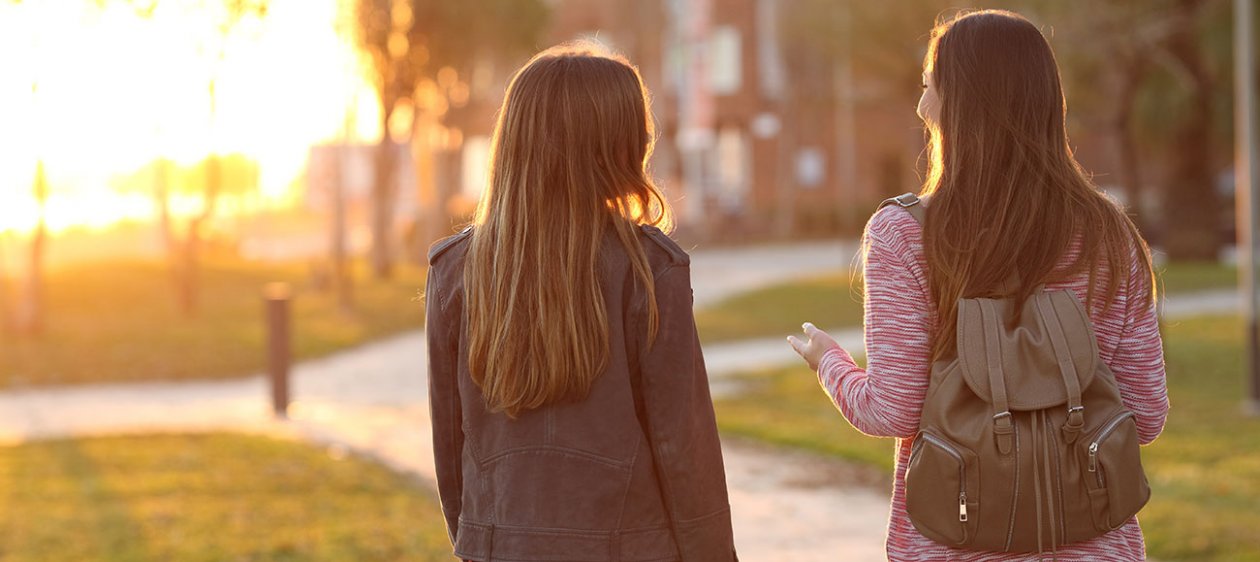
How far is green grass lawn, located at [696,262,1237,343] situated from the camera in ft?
70.2

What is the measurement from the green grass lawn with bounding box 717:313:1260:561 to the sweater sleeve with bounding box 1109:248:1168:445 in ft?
13.1

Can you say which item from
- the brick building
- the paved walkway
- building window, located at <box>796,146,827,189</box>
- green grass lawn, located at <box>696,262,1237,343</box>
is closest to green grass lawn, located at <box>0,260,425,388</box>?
the paved walkway

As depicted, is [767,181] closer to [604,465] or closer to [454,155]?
[454,155]

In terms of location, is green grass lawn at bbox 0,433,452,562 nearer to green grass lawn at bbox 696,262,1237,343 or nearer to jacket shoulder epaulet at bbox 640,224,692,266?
jacket shoulder epaulet at bbox 640,224,692,266

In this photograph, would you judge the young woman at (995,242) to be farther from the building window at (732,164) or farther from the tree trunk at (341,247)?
the building window at (732,164)

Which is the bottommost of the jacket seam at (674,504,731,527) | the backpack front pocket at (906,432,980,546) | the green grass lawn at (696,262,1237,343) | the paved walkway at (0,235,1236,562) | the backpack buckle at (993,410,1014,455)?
the paved walkway at (0,235,1236,562)

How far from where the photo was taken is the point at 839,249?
142ft

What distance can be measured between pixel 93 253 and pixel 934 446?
1686 inches

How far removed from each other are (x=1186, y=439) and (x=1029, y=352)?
878cm

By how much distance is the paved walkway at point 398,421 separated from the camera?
7.84m

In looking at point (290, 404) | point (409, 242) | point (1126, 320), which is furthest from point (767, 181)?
point (1126, 320)

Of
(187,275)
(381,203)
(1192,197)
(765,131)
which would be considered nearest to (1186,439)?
(187,275)

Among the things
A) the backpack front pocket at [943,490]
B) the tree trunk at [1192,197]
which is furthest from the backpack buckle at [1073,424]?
the tree trunk at [1192,197]

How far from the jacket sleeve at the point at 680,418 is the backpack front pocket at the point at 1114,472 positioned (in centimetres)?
63
